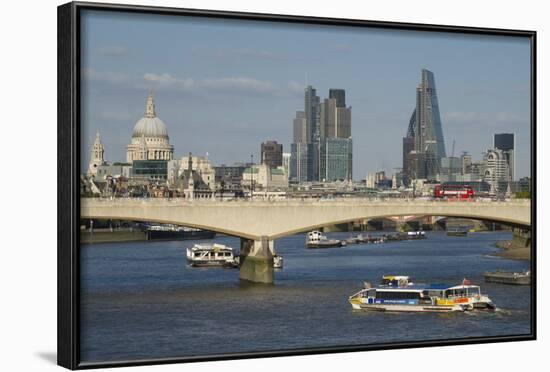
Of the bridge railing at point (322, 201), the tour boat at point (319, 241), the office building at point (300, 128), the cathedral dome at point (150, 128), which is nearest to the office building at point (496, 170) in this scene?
the bridge railing at point (322, 201)

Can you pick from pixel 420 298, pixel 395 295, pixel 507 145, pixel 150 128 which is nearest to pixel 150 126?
pixel 150 128

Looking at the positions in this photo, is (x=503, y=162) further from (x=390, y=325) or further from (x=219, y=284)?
(x=219, y=284)

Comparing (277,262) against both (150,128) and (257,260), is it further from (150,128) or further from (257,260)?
(150,128)

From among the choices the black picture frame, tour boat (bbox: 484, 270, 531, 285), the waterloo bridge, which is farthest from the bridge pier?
the black picture frame

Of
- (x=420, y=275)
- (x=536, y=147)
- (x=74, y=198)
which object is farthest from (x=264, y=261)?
(x=74, y=198)

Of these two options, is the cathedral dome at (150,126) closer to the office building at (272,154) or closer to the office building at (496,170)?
the office building at (272,154)
